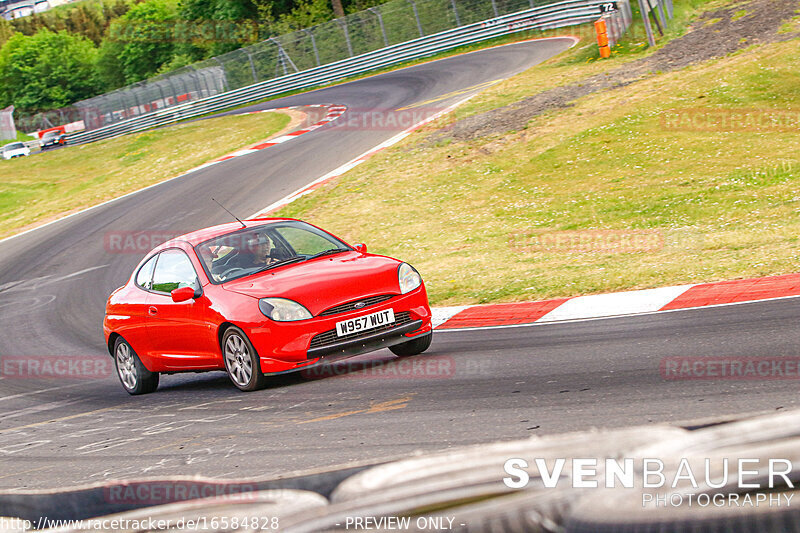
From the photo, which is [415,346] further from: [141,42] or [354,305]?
[141,42]

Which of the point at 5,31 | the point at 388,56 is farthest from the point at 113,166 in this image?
the point at 5,31

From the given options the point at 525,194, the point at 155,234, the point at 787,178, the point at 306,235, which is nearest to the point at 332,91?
the point at 155,234

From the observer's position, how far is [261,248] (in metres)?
8.24

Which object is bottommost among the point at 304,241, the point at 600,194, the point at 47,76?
the point at 600,194

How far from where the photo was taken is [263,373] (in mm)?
7211

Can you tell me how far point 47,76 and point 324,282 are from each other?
3930 inches

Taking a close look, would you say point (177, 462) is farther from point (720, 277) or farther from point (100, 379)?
point (720, 277)

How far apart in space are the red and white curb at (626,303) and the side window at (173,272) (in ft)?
8.80

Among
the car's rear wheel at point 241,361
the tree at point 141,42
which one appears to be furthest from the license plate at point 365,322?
the tree at point 141,42

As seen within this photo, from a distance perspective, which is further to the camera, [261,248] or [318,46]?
[318,46]

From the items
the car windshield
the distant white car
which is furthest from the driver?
the distant white car

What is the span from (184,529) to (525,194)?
12394 millimetres

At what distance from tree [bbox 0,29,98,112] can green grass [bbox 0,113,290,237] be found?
6218 centimetres

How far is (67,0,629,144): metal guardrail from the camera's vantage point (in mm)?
35188
